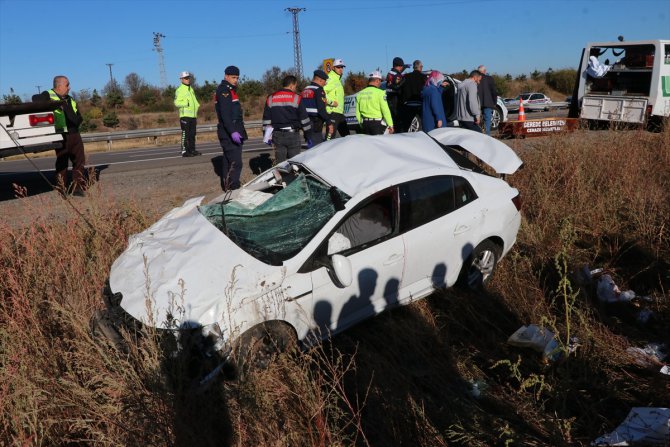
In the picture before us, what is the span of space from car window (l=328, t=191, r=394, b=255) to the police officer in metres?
3.79

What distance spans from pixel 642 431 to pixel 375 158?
120 inches

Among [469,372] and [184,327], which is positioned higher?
[184,327]

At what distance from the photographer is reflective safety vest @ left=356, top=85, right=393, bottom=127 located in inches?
356

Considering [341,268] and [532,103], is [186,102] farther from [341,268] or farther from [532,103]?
[532,103]

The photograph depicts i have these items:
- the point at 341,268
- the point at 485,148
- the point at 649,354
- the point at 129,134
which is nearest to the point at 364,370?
the point at 341,268

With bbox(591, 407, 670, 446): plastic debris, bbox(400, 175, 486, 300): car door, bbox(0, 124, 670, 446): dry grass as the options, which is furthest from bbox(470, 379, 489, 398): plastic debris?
bbox(400, 175, 486, 300): car door

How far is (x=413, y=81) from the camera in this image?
11422 mm

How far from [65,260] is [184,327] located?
92.6 inches

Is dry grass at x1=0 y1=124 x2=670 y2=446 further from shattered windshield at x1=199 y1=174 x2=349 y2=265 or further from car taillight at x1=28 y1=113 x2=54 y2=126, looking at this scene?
car taillight at x1=28 y1=113 x2=54 y2=126

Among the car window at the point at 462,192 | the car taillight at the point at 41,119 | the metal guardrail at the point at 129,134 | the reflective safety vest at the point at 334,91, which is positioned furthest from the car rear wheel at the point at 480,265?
the metal guardrail at the point at 129,134

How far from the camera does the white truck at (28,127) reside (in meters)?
7.61

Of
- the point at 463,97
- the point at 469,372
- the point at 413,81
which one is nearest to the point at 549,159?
the point at 463,97

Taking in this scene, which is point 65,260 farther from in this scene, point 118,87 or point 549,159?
point 118,87

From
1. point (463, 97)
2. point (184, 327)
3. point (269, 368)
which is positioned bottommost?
point (269, 368)
